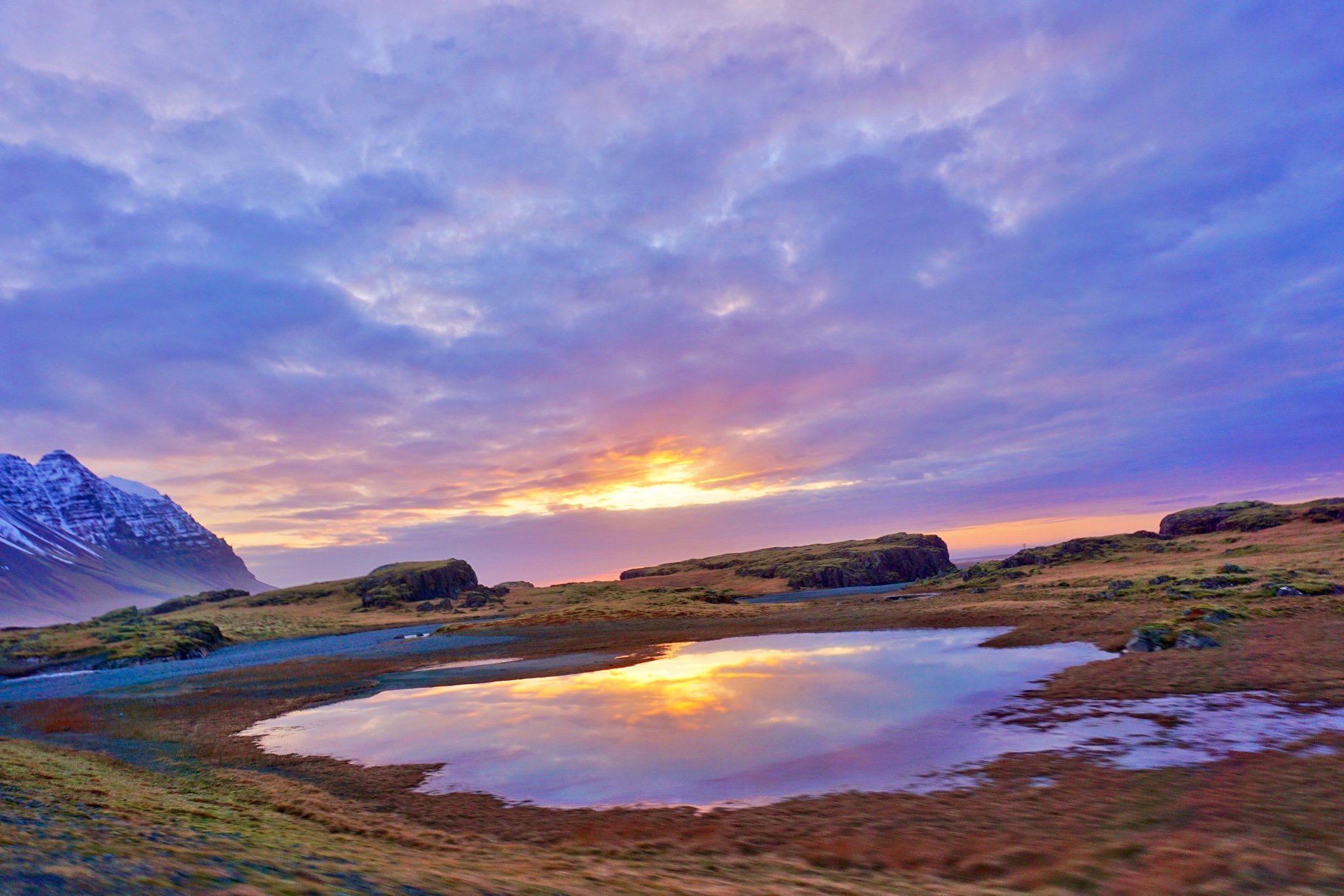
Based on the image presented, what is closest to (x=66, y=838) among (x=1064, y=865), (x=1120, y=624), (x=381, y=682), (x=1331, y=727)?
(x=1064, y=865)

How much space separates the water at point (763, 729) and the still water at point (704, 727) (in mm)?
78

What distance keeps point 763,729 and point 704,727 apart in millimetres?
1882

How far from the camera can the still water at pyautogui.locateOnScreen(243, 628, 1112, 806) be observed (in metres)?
13.5

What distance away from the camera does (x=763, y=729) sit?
57.7 feet

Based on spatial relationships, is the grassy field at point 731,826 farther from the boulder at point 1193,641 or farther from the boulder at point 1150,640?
the boulder at point 1150,640

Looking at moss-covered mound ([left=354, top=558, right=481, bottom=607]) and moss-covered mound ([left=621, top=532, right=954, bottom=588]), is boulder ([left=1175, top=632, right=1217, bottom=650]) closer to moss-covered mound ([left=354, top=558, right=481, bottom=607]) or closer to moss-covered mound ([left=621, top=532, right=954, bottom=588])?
moss-covered mound ([left=621, top=532, right=954, bottom=588])

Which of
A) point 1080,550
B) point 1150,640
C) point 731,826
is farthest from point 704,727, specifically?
point 1080,550

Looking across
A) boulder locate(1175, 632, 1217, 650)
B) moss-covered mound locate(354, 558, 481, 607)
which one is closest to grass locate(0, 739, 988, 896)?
boulder locate(1175, 632, 1217, 650)

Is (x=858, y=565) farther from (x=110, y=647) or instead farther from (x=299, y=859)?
(x=299, y=859)

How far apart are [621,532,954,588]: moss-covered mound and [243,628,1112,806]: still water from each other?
12539cm

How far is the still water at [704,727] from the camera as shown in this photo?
13516 mm

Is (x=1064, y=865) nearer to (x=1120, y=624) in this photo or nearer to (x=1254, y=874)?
(x=1254, y=874)

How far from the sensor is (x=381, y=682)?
3400 cm

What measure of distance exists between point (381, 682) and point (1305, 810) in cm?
3663
